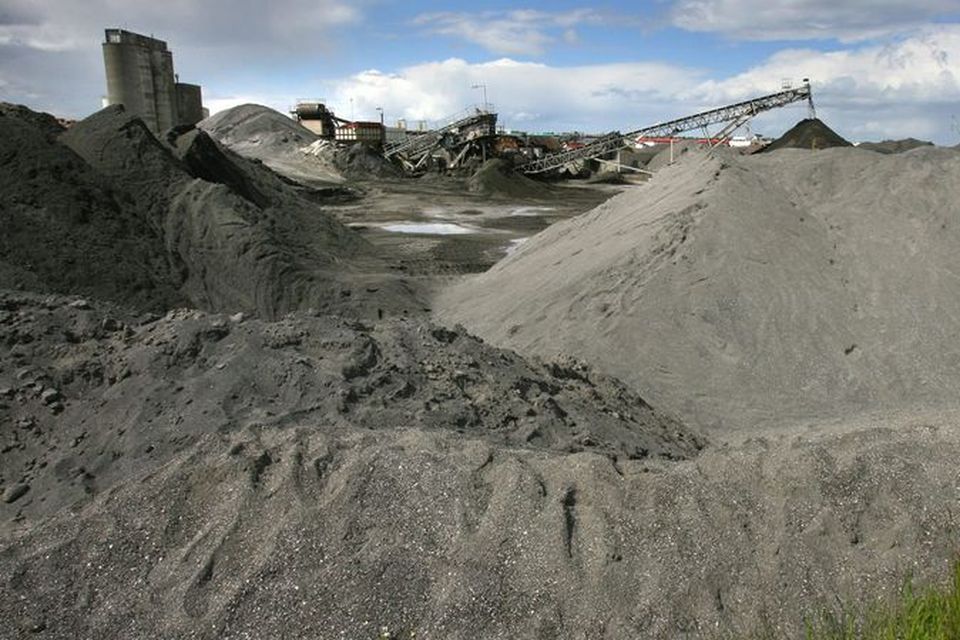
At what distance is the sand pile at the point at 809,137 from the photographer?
3050 cm

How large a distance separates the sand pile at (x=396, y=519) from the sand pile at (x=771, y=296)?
3161 millimetres

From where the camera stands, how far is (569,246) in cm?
1096

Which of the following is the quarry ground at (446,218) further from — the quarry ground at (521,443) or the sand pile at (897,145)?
the sand pile at (897,145)

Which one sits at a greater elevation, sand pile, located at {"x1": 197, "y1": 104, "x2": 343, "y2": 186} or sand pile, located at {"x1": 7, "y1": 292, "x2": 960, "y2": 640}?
sand pile, located at {"x1": 197, "y1": 104, "x2": 343, "y2": 186}

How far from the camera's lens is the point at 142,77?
30.7m

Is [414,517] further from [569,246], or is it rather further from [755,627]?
[569,246]

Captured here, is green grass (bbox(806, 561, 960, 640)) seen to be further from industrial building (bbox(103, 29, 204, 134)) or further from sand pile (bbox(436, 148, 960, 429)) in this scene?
industrial building (bbox(103, 29, 204, 134))


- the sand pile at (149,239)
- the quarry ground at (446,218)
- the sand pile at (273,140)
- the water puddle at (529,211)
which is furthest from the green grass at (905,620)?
the sand pile at (273,140)

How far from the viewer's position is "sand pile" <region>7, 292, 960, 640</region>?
2982 millimetres

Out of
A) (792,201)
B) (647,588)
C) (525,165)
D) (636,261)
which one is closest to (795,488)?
(647,588)

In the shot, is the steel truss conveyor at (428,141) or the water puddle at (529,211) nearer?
the water puddle at (529,211)

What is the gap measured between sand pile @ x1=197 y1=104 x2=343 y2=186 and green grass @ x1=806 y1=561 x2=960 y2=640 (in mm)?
30017

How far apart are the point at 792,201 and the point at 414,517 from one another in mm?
7537

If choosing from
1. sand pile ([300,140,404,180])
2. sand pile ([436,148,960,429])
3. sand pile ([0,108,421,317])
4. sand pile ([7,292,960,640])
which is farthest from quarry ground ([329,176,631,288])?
sand pile ([7,292,960,640])
